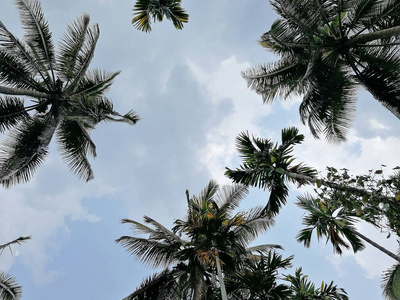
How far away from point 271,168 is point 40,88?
375 inches

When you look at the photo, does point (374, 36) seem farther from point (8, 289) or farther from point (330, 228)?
point (8, 289)

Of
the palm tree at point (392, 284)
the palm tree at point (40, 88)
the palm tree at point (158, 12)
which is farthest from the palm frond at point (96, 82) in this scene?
the palm tree at point (392, 284)

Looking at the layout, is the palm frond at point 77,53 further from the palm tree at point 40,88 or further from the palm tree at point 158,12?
the palm tree at point 158,12

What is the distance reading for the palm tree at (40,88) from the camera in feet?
33.8

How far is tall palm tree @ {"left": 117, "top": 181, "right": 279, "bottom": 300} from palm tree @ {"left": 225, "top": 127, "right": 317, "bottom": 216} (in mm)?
1155

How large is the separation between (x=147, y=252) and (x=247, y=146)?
5465mm

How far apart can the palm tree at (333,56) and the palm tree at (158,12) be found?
3.27m

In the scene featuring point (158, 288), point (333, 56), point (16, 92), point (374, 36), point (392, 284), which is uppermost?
point (16, 92)

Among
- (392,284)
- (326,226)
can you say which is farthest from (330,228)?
(392,284)

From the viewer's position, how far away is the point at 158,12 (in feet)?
25.8

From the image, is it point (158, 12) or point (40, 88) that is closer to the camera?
point (158, 12)

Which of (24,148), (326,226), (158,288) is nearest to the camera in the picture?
(326,226)

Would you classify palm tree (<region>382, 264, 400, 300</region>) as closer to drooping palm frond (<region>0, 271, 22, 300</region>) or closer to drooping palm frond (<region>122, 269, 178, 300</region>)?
drooping palm frond (<region>122, 269, 178, 300</region>)

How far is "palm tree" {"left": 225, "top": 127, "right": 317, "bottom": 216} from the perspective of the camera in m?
7.66
